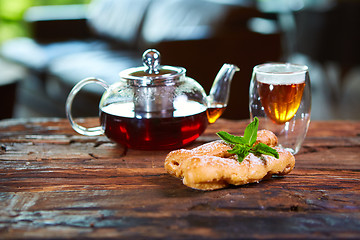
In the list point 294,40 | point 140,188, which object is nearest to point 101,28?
point 294,40

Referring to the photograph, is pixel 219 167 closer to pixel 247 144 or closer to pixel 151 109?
pixel 247 144

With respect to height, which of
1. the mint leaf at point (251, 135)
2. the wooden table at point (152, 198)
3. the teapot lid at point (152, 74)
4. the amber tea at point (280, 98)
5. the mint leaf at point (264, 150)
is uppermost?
the teapot lid at point (152, 74)

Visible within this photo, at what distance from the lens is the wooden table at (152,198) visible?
0.62 metres

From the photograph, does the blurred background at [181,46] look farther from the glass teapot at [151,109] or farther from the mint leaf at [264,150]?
the mint leaf at [264,150]

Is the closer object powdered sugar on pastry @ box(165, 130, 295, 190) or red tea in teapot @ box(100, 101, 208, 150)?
powdered sugar on pastry @ box(165, 130, 295, 190)

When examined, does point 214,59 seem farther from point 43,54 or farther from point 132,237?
point 132,237

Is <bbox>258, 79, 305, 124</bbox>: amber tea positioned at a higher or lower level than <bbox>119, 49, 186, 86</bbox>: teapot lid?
lower

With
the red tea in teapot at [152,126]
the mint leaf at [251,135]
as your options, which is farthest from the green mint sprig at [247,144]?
the red tea in teapot at [152,126]

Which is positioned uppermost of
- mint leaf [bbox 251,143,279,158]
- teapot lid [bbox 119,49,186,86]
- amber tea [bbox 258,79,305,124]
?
teapot lid [bbox 119,49,186,86]

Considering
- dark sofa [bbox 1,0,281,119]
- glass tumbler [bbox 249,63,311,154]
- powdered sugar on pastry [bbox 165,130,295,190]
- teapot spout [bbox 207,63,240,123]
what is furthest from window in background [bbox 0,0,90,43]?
powdered sugar on pastry [bbox 165,130,295,190]

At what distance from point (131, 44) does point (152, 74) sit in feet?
7.35

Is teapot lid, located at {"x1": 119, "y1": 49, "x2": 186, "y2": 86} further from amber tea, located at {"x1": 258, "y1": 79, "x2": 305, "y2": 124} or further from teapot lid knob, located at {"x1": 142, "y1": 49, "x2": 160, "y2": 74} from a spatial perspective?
amber tea, located at {"x1": 258, "y1": 79, "x2": 305, "y2": 124}

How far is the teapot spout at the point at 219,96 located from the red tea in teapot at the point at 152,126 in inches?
2.0

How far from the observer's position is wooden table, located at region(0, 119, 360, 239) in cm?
62
